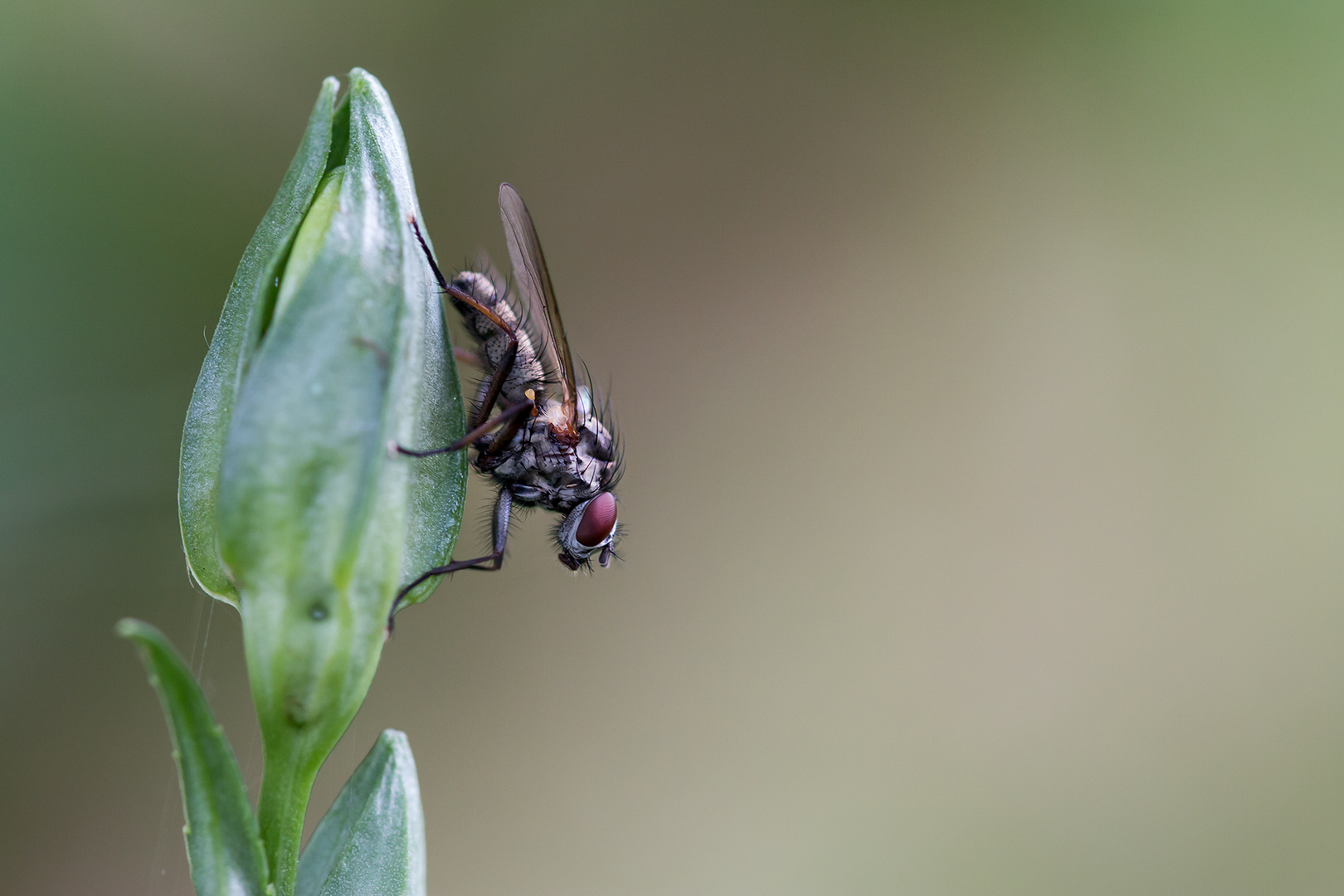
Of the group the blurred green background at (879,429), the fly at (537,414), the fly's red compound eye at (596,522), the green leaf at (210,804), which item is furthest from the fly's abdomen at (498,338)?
the blurred green background at (879,429)

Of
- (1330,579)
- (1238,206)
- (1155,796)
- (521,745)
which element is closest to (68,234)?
(521,745)

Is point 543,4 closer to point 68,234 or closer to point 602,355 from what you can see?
point 602,355

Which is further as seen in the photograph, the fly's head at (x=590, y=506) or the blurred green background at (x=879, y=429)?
the blurred green background at (x=879, y=429)

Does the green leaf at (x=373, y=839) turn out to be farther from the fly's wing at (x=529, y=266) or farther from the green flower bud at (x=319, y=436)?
the fly's wing at (x=529, y=266)

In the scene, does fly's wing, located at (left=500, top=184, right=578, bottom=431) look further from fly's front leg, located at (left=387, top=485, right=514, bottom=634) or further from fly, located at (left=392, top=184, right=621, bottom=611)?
fly's front leg, located at (left=387, top=485, right=514, bottom=634)

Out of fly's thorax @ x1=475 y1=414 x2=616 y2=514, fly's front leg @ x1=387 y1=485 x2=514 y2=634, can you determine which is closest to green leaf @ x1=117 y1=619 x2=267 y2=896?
fly's front leg @ x1=387 y1=485 x2=514 y2=634

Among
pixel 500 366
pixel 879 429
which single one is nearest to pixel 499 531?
pixel 500 366
